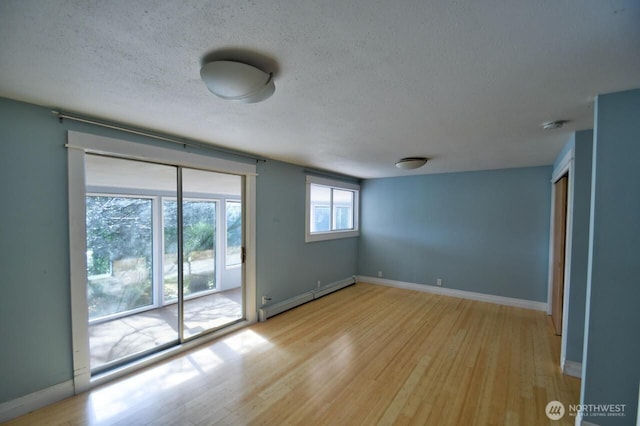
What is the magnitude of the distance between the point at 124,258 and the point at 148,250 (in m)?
0.36

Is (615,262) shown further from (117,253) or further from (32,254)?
(117,253)

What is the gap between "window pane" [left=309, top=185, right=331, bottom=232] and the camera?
16.2 feet

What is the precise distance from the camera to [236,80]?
1.41 metres

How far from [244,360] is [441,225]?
4130 mm

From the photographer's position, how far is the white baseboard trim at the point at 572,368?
8.26ft

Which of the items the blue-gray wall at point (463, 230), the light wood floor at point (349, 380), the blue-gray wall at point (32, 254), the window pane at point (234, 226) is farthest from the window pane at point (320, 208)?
the blue-gray wall at point (32, 254)

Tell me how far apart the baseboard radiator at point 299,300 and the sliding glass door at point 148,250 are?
36cm

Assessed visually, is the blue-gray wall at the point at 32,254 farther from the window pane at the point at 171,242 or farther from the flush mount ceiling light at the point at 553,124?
the flush mount ceiling light at the point at 553,124

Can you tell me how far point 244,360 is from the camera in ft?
9.10

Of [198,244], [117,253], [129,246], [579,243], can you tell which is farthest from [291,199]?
[579,243]

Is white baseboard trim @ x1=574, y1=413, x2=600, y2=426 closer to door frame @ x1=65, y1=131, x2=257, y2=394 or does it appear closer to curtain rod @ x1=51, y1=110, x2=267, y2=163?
door frame @ x1=65, y1=131, x2=257, y2=394

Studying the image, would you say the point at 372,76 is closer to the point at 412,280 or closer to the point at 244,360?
the point at 244,360

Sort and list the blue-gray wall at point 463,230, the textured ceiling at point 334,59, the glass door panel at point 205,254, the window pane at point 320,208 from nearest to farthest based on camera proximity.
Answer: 1. the textured ceiling at point 334,59
2. the glass door panel at point 205,254
3. the blue-gray wall at point 463,230
4. the window pane at point 320,208

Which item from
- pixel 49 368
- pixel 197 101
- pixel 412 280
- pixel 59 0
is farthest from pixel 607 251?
pixel 49 368
